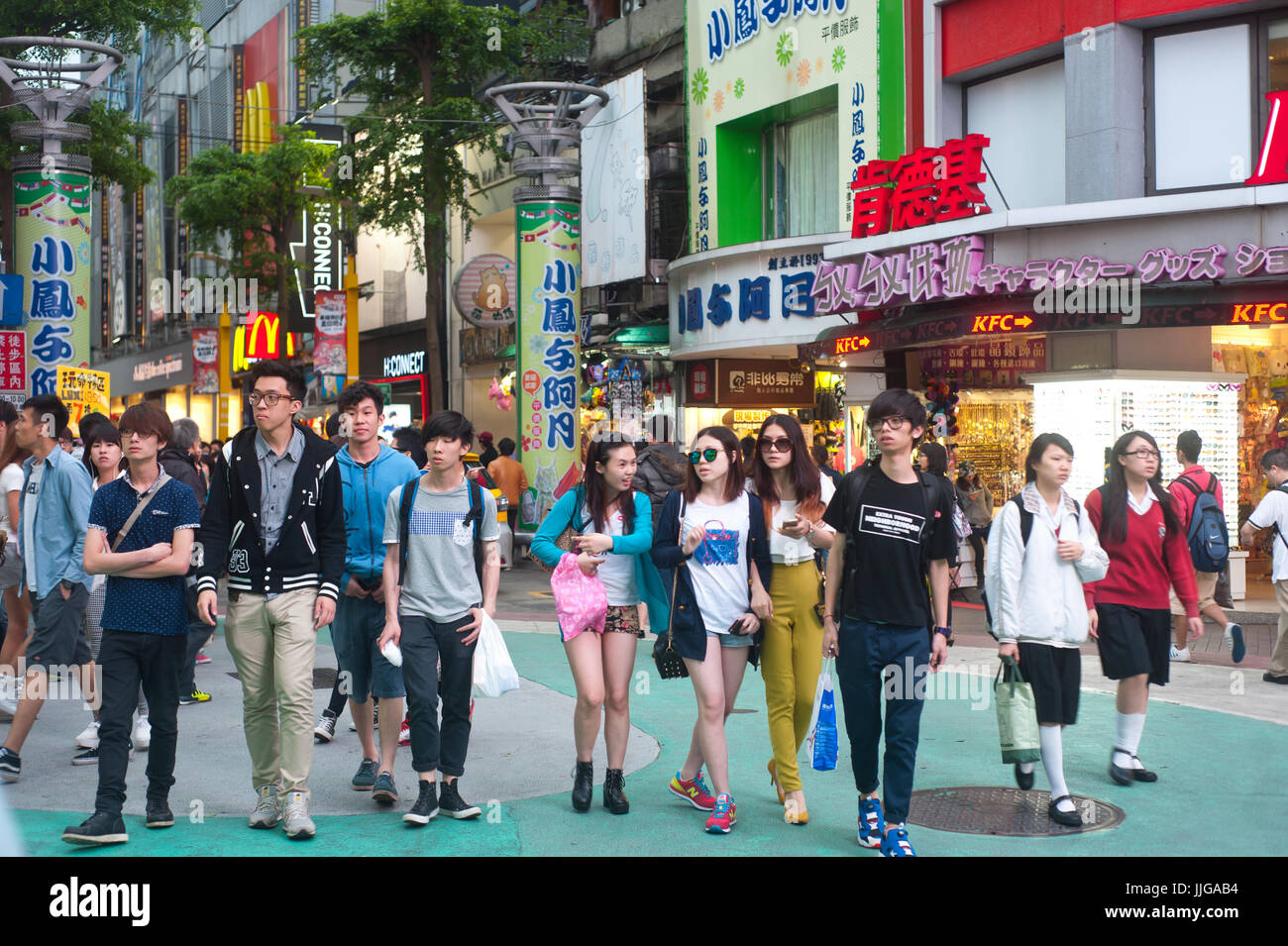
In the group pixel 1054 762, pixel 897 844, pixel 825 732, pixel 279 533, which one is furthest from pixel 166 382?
pixel 897 844

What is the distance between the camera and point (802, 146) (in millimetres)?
21656

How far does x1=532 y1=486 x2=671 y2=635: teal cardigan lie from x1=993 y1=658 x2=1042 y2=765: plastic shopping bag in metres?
1.73

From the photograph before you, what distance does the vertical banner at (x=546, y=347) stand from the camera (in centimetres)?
2109

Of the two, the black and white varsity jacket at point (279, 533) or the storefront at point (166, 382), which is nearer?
the black and white varsity jacket at point (279, 533)

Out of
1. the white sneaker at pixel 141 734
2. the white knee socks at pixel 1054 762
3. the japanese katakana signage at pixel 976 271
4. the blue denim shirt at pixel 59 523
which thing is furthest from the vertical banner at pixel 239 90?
the white knee socks at pixel 1054 762

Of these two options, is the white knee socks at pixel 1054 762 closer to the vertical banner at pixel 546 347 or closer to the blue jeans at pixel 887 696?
the blue jeans at pixel 887 696

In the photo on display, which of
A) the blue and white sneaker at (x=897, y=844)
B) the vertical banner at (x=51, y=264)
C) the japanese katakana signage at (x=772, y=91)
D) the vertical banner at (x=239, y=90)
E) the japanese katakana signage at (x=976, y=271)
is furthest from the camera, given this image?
the vertical banner at (x=239, y=90)

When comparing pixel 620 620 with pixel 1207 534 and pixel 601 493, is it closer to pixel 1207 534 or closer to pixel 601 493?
pixel 601 493

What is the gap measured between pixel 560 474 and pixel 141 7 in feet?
34.6

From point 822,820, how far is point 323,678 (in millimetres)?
5197

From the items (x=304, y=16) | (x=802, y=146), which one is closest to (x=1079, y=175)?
(x=802, y=146)

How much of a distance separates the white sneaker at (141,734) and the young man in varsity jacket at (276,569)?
2183mm

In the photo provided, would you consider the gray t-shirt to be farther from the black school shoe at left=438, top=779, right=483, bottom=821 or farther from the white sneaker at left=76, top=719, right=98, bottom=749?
the white sneaker at left=76, top=719, right=98, bottom=749

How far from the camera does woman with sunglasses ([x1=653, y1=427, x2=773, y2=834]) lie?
6.46 m
